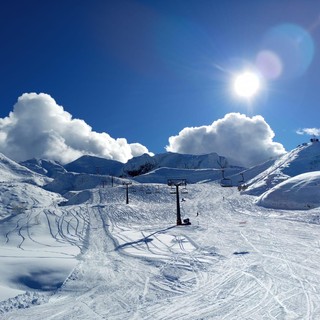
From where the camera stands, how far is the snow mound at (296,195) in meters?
35.1

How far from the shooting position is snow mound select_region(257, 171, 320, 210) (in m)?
35.1

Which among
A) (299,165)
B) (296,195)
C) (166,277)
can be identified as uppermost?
(299,165)

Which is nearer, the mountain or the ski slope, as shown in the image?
the ski slope

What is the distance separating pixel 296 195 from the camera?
37938 millimetres

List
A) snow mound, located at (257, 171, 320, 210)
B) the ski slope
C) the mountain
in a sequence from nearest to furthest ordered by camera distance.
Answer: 1. the ski slope
2. snow mound, located at (257, 171, 320, 210)
3. the mountain

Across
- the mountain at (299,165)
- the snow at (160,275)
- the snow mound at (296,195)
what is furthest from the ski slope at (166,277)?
the mountain at (299,165)

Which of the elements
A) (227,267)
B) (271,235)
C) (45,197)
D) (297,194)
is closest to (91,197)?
(45,197)

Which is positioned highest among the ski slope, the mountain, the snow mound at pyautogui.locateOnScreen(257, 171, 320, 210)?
the mountain

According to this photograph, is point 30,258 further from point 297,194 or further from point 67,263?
point 297,194

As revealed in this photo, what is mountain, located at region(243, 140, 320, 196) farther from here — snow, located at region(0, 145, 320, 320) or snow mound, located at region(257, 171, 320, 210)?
snow, located at region(0, 145, 320, 320)

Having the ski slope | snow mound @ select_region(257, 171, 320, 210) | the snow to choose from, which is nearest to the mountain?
snow mound @ select_region(257, 171, 320, 210)

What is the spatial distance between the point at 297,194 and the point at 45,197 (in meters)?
51.5

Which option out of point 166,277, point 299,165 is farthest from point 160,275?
point 299,165

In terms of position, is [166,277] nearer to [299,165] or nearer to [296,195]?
[296,195]
